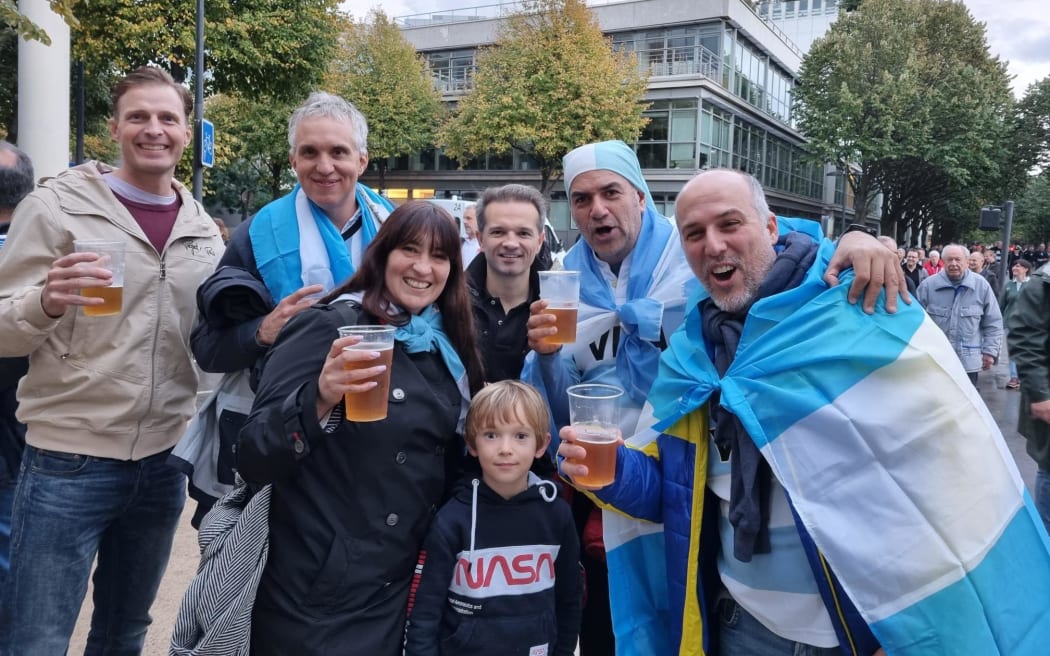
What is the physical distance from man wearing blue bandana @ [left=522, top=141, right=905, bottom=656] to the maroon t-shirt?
143 centimetres

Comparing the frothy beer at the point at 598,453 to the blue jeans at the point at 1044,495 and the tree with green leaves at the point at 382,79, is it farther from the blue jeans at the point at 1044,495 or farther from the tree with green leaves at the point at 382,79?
the tree with green leaves at the point at 382,79

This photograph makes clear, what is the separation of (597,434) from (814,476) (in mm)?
580

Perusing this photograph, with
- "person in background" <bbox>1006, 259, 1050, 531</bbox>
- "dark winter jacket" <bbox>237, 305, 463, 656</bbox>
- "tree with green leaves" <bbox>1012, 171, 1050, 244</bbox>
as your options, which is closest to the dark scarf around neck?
"dark winter jacket" <bbox>237, 305, 463, 656</bbox>

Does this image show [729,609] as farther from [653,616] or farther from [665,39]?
[665,39]

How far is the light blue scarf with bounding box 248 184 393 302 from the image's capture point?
2566 millimetres

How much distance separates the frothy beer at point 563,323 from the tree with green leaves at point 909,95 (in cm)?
3030

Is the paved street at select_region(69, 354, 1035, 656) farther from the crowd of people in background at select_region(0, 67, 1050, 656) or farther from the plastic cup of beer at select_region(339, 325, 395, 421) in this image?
the plastic cup of beer at select_region(339, 325, 395, 421)

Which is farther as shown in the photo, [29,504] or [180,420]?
[180,420]

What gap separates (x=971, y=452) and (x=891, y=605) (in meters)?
0.41

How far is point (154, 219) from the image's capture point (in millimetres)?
2637

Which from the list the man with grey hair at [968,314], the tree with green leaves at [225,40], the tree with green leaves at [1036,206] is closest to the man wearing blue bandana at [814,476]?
the man with grey hair at [968,314]

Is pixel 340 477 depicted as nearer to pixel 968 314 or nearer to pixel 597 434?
pixel 597 434

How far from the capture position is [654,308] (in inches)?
101

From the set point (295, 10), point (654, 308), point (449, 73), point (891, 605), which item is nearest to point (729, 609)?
point (891, 605)
